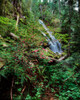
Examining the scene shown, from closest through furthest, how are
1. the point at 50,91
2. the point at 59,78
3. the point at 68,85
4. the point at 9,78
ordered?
the point at 9,78 → the point at 50,91 → the point at 68,85 → the point at 59,78

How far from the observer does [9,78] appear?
244cm

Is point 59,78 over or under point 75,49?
under

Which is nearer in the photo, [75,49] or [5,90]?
[5,90]

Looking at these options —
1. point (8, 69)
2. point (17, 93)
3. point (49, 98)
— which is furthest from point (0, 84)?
point (49, 98)

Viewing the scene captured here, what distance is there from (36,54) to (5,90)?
204 centimetres

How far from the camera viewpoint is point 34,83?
276cm

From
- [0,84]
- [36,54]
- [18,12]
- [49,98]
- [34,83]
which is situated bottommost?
[49,98]

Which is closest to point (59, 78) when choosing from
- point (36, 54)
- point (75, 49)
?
point (36, 54)

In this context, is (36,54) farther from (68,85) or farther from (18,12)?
(18,12)

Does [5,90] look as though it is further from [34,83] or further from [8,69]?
[34,83]

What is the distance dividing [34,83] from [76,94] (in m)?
1.73

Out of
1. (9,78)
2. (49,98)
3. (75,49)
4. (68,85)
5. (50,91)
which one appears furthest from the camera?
(75,49)

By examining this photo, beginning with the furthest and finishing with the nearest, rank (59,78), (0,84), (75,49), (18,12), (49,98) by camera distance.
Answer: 1. (18,12)
2. (75,49)
3. (59,78)
4. (49,98)
5. (0,84)

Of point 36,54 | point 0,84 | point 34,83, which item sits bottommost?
point 34,83
